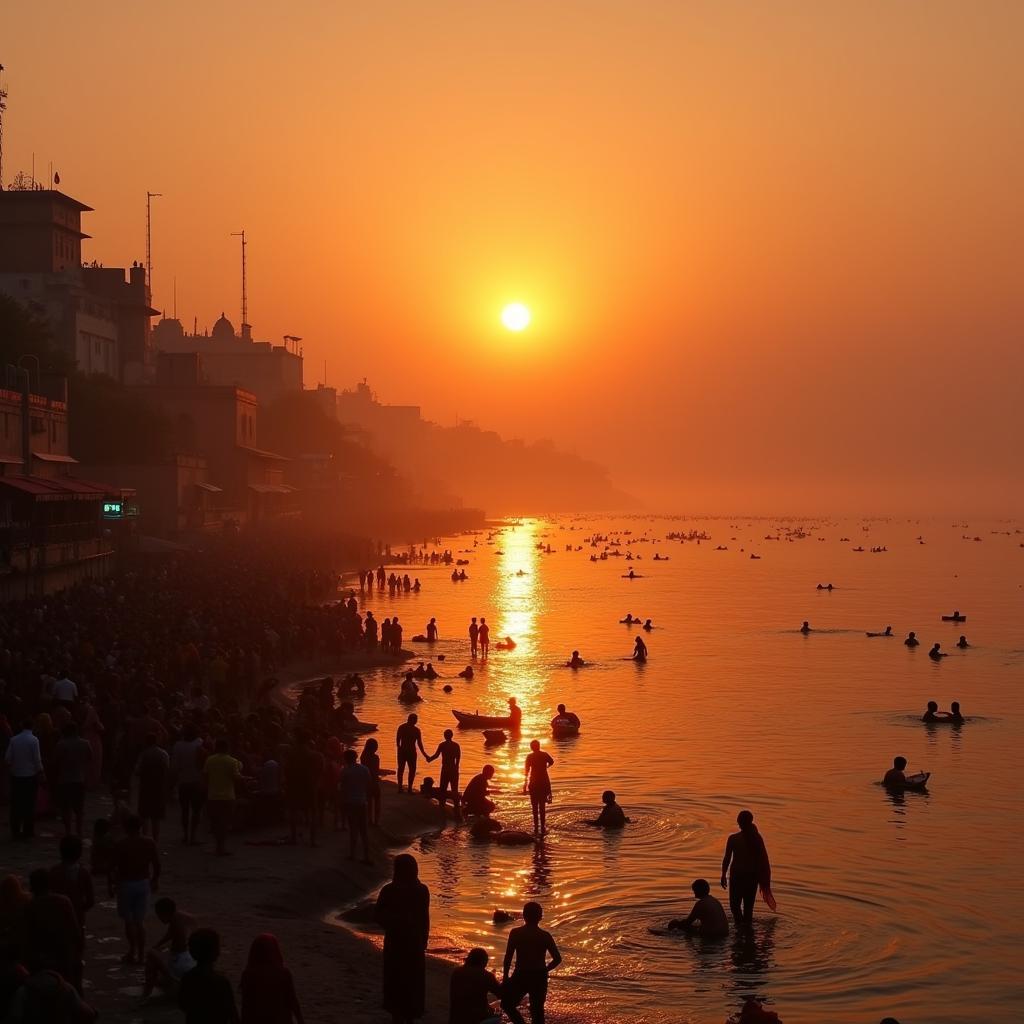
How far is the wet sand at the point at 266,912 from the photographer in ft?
41.5

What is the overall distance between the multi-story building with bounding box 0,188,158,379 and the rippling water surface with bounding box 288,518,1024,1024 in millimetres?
36123

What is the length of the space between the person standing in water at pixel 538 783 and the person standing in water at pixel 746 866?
4.95 metres

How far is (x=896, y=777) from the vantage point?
27.8 metres

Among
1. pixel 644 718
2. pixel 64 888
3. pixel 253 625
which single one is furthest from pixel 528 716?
pixel 64 888

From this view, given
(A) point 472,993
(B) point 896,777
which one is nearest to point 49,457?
(B) point 896,777

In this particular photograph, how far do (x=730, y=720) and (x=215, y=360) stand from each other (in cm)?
13275

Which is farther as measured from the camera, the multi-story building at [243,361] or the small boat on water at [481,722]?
the multi-story building at [243,361]

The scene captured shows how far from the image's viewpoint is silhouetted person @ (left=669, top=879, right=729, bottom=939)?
1711cm

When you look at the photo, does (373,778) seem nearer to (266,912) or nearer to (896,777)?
(266,912)

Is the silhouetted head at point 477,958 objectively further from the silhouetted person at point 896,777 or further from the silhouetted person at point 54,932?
the silhouetted person at point 896,777

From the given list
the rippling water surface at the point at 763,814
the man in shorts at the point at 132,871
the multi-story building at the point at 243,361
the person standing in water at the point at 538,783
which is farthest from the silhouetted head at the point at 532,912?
the multi-story building at the point at 243,361

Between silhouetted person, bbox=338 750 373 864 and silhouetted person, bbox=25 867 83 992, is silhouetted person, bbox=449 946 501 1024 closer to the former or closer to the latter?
silhouetted person, bbox=25 867 83 992

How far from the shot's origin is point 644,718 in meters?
37.4

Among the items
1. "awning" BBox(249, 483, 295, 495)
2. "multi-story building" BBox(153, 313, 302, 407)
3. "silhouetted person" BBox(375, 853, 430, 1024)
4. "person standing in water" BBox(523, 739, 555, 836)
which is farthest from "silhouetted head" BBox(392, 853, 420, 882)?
"multi-story building" BBox(153, 313, 302, 407)
